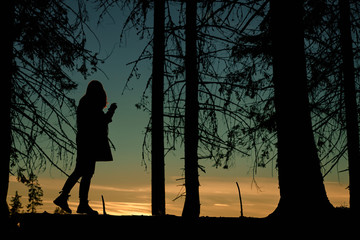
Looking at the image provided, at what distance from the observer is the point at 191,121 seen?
26.3 ft

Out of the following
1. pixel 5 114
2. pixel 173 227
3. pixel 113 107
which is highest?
pixel 113 107

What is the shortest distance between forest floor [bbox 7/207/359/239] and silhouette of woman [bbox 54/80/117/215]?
0.49m

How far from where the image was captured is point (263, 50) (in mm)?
8383

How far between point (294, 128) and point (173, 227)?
234 cm

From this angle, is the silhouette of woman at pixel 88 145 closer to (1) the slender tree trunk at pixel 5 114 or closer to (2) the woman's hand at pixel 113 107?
(2) the woman's hand at pixel 113 107

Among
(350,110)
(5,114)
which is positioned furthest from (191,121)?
(5,114)

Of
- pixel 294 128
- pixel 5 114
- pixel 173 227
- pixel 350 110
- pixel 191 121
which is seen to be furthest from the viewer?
pixel 350 110

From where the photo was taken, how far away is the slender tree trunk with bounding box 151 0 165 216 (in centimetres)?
741

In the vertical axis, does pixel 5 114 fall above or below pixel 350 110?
below

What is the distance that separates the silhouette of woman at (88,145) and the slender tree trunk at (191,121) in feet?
7.50

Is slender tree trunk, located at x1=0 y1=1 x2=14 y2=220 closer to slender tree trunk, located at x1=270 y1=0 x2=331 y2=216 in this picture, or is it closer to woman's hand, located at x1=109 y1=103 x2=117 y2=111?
woman's hand, located at x1=109 y1=103 x2=117 y2=111

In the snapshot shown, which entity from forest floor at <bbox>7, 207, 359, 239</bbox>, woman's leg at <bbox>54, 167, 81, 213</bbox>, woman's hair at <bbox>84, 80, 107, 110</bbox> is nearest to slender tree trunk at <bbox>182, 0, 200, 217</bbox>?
woman's hair at <bbox>84, 80, 107, 110</bbox>

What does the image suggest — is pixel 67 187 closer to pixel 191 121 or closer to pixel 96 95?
pixel 96 95

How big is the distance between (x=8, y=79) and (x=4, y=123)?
2.35 feet
